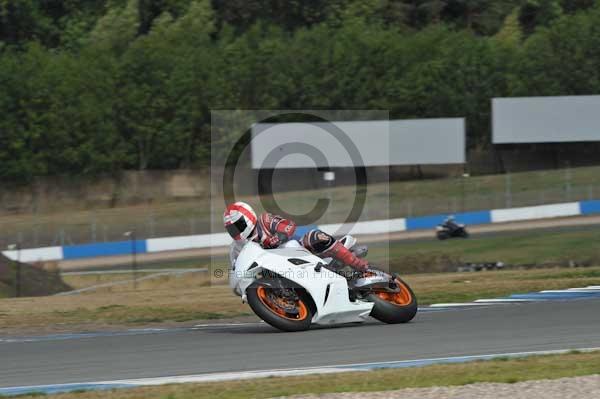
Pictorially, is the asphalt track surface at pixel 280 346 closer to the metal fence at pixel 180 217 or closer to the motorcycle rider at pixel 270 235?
the motorcycle rider at pixel 270 235

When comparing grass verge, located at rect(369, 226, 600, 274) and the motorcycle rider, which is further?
grass verge, located at rect(369, 226, 600, 274)

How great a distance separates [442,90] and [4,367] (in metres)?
47.5

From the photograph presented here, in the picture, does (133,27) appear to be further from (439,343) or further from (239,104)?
(439,343)

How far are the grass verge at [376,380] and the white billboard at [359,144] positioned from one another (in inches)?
1413

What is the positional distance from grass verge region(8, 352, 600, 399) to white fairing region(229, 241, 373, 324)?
117 inches

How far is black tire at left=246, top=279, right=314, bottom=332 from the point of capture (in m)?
12.6

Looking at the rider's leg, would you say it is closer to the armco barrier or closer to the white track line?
the white track line

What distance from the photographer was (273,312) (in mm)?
12758

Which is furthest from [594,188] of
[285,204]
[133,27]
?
[133,27]

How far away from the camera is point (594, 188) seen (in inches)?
1671

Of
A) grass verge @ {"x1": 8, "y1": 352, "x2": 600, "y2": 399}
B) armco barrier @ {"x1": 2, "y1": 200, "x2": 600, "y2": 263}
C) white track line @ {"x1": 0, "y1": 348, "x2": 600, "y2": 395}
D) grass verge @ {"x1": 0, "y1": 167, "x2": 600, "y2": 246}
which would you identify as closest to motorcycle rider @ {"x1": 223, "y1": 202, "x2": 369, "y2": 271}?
white track line @ {"x1": 0, "y1": 348, "x2": 600, "y2": 395}

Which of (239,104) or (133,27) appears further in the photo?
(133,27)

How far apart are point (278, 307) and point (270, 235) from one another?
88 centimetres

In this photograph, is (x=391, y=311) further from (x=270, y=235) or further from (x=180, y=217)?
(x=180, y=217)
